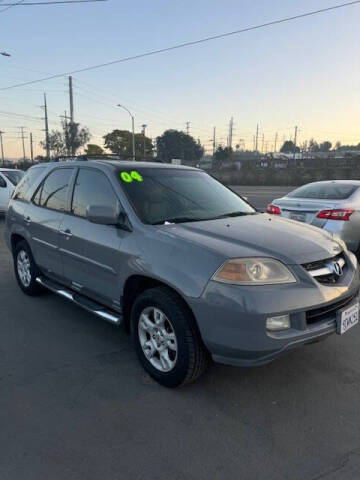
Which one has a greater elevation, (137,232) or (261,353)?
(137,232)

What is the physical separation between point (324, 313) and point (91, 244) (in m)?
2.13

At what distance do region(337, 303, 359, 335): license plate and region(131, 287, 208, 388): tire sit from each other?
101 cm

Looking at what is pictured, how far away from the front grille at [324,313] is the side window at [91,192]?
1.89 meters

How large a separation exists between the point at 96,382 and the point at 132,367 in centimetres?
36

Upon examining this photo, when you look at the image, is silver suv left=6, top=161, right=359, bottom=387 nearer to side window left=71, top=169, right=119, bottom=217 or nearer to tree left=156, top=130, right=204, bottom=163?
side window left=71, top=169, right=119, bottom=217

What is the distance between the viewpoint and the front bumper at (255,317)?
2490mm

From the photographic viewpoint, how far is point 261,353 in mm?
2537

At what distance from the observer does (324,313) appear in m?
2.78

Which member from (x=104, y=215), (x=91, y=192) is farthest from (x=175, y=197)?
(x=91, y=192)

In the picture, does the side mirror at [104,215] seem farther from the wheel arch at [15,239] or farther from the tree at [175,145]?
the tree at [175,145]

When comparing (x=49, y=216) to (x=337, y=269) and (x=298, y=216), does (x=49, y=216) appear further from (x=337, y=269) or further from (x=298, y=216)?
(x=298, y=216)

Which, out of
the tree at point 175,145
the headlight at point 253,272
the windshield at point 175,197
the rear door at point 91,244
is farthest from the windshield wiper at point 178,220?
the tree at point 175,145

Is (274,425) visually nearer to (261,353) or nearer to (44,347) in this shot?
(261,353)

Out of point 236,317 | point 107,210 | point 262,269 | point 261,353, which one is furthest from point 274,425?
point 107,210
